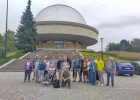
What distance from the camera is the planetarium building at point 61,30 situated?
35719mm

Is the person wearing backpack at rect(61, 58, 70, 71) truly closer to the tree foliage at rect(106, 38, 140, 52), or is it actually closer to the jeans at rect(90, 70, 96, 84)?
the jeans at rect(90, 70, 96, 84)

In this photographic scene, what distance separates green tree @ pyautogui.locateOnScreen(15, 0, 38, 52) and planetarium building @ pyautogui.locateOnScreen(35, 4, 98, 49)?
640 cm

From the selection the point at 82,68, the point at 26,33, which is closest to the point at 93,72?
the point at 82,68

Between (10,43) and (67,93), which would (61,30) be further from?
(67,93)

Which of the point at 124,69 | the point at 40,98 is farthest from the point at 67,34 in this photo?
the point at 40,98

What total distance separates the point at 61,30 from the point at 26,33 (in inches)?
366

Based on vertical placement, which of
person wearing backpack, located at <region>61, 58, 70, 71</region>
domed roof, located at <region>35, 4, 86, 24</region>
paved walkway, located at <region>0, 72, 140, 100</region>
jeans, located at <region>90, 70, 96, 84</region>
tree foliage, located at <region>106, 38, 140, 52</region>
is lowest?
paved walkway, located at <region>0, 72, 140, 100</region>

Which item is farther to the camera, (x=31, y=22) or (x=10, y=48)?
(x=10, y=48)

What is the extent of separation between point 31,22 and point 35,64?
21.4m

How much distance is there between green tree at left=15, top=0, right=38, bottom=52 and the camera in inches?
1103

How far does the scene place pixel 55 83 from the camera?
7668 millimetres

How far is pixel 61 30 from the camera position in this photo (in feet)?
116

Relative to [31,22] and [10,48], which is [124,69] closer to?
[31,22]

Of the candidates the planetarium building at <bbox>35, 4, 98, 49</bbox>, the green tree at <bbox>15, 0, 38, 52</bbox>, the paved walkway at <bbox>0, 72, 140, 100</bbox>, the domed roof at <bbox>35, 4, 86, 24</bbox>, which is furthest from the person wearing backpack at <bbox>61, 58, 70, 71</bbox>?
the domed roof at <bbox>35, 4, 86, 24</bbox>
